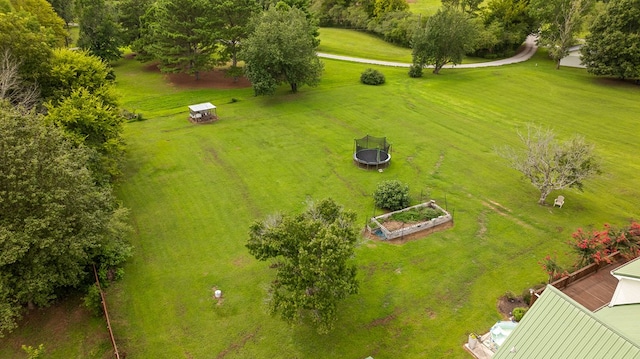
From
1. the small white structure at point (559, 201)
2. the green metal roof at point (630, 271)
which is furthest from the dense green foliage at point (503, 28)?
the green metal roof at point (630, 271)

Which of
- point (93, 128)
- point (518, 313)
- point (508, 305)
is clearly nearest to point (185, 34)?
point (93, 128)

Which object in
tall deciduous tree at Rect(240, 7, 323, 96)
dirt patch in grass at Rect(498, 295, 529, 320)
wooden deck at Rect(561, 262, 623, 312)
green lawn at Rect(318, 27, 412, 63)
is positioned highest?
tall deciduous tree at Rect(240, 7, 323, 96)

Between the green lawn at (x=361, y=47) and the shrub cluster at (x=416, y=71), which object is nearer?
the shrub cluster at (x=416, y=71)

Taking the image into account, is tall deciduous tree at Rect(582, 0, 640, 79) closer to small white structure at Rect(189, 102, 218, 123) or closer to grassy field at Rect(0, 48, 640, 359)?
grassy field at Rect(0, 48, 640, 359)

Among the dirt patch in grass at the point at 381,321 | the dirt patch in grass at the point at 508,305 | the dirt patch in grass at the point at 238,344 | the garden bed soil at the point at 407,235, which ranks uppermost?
the garden bed soil at the point at 407,235

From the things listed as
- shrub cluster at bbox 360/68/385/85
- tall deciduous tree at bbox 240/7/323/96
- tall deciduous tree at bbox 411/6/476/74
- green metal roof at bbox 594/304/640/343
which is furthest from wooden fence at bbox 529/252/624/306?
tall deciduous tree at bbox 411/6/476/74

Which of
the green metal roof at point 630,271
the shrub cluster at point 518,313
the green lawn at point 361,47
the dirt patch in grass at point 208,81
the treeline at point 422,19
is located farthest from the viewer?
the green lawn at point 361,47

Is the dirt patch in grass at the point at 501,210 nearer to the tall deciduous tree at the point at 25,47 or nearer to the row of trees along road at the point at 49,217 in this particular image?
the row of trees along road at the point at 49,217
